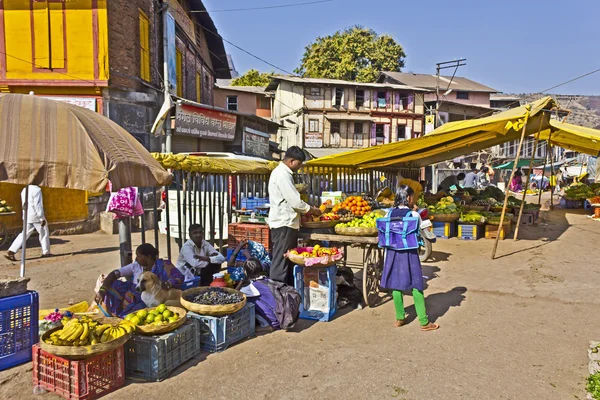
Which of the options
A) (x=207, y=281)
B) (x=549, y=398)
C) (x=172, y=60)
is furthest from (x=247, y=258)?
(x=172, y=60)

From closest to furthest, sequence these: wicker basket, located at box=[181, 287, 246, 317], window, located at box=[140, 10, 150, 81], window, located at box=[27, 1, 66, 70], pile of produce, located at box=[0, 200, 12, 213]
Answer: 1. wicker basket, located at box=[181, 287, 246, 317]
2. pile of produce, located at box=[0, 200, 12, 213]
3. window, located at box=[27, 1, 66, 70]
4. window, located at box=[140, 10, 150, 81]

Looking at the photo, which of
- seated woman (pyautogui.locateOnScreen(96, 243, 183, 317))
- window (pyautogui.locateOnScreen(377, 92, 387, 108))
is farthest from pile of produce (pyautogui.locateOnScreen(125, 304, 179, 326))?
window (pyautogui.locateOnScreen(377, 92, 387, 108))

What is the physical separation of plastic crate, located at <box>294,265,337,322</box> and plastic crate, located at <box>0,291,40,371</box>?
9.74ft

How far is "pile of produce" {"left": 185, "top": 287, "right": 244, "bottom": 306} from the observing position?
470cm

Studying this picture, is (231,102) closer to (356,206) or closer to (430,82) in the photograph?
(430,82)

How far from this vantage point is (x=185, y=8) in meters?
19.5

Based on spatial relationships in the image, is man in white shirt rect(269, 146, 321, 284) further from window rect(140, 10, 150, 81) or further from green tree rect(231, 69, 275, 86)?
green tree rect(231, 69, 275, 86)

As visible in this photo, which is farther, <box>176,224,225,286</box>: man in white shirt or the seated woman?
<box>176,224,225,286</box>: man in white shirt

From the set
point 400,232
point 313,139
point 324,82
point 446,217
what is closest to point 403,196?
point 400,232

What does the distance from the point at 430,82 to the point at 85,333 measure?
42242mm

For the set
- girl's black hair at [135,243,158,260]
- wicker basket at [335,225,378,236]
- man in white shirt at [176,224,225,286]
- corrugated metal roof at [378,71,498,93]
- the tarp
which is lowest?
man in white shirt at [176,224,225,286]

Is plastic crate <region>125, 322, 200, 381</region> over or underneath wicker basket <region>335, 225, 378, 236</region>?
underneath

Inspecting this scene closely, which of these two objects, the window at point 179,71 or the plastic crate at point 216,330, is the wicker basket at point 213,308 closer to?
the plastic crate at point 216,330

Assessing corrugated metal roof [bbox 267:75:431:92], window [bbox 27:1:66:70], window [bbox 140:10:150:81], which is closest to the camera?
window [bbox 27:1:66:70]
